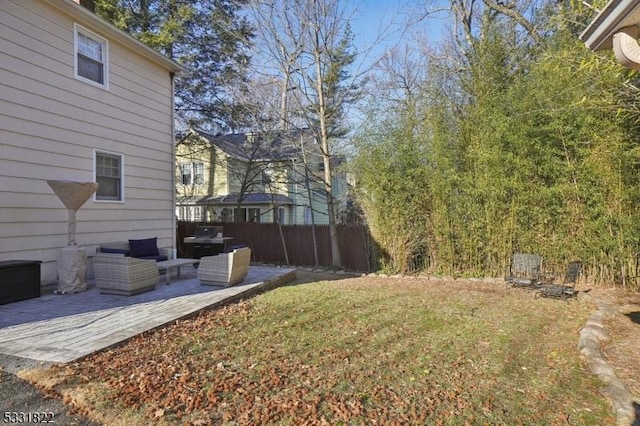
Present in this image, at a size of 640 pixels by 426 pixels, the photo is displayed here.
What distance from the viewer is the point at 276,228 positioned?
10.6 m

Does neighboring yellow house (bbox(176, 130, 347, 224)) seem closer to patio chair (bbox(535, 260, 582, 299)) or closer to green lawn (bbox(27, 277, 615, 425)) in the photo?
patio chair (bbox(535, 260, 582, 299))

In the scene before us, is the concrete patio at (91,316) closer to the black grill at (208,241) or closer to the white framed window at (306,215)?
the black grill at (208,241)

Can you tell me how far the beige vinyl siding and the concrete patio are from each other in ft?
3.85

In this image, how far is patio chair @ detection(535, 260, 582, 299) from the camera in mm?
5736

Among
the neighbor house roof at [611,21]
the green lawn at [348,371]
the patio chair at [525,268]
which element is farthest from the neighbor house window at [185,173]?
the neighbor house roof at [611,21]

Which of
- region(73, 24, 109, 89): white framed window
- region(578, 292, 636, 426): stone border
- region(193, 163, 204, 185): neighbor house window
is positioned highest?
region(73, 24, 109, 89): white framed window

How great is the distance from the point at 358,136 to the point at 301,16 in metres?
3.02

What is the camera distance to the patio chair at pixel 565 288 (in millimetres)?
5736

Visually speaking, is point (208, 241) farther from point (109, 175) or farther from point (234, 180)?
point (234, 180)

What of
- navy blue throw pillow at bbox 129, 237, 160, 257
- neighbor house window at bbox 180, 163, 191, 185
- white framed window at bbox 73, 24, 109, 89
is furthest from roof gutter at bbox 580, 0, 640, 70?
neighbor house window at bbox 180, 163, 191, 185

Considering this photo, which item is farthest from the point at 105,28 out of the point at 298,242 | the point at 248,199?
the point at 248,199

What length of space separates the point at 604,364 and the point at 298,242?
7.67 metres

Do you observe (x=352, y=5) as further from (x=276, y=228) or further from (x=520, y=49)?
(x=276, y=228)

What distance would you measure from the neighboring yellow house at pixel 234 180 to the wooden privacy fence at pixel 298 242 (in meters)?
2.77
